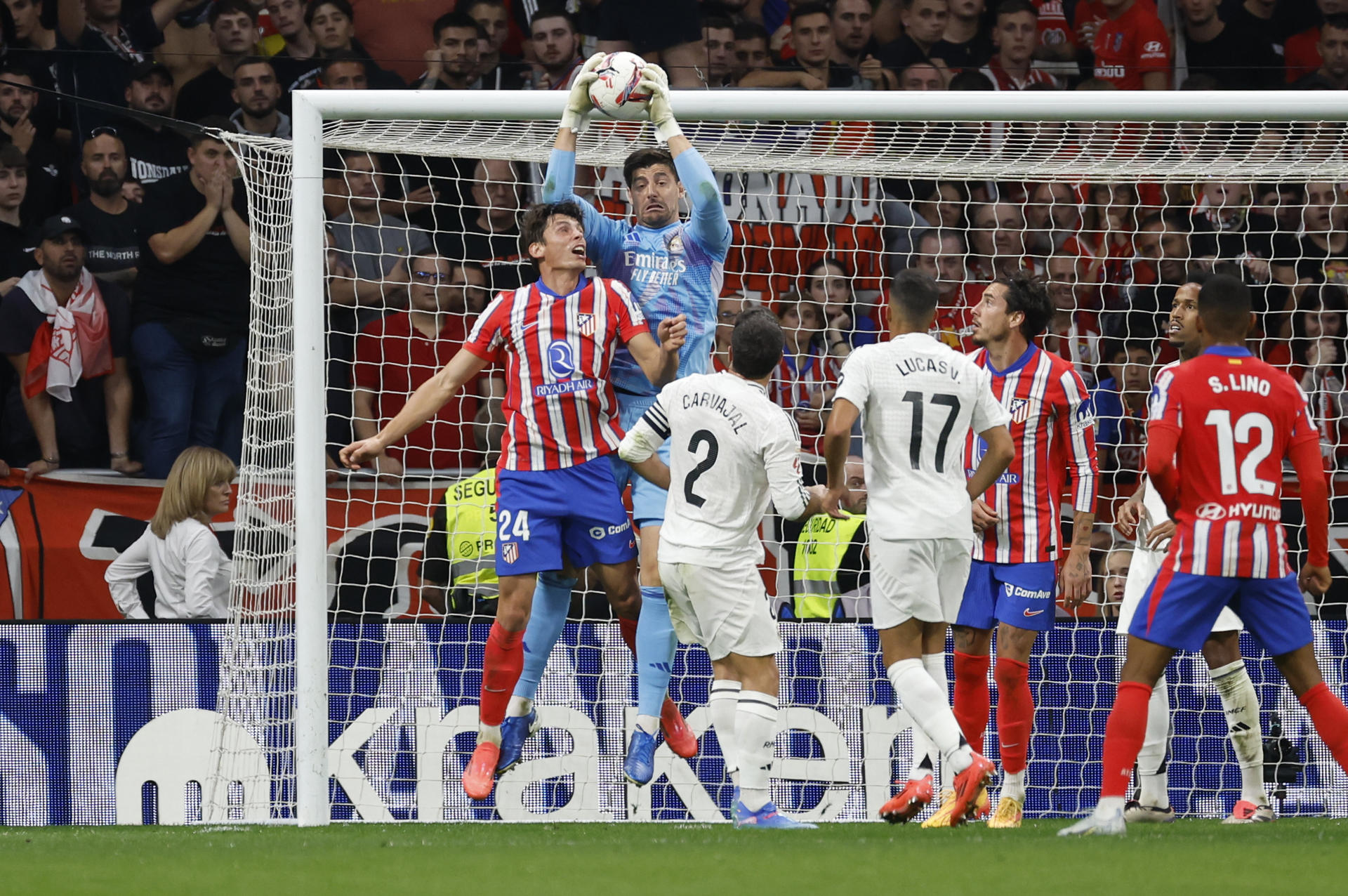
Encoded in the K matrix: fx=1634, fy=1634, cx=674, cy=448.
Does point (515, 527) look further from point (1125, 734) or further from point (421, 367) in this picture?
point (421, 367)

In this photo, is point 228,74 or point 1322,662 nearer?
point 1322,662

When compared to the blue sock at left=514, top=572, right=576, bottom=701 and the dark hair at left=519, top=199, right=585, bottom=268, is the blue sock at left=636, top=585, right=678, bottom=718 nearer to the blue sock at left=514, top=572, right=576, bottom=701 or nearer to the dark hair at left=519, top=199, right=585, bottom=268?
the blue sock at left=514, top=572, right=576, bottom=701

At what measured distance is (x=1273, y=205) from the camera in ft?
32.3

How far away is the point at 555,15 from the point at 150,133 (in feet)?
9.10

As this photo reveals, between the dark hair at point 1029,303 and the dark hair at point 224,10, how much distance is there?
5954mm

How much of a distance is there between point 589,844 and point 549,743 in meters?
2.14

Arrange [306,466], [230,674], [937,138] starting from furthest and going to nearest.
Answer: [937,138] → [230,674] → [306,466]

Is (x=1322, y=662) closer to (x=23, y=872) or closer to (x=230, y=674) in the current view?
(x=230, y=674)

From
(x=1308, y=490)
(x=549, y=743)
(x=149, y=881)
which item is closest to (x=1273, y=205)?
(x=1308, y=490)

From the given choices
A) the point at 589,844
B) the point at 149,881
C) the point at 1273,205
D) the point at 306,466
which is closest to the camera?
the point at 149,881

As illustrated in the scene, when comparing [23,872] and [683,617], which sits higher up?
[683,617]

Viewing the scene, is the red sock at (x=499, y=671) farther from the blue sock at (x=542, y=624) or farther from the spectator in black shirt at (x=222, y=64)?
the spectator in black shirt at (x=222, y=64)

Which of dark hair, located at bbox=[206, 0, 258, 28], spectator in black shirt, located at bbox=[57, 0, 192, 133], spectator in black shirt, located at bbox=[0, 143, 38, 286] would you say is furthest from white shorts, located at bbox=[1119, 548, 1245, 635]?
spectator in black shirt, located at bbox=[57, 0, 192, 133]

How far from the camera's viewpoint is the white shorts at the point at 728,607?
19.3 feet
